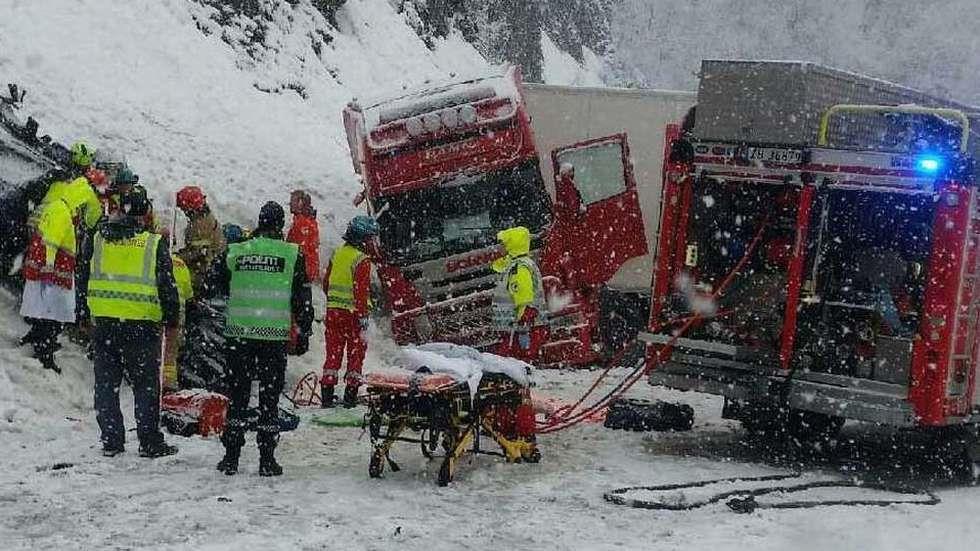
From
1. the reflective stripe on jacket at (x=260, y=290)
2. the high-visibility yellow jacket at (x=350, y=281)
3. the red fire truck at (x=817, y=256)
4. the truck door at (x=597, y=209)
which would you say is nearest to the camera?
the reflective stripe on jacket at (x=260, y=290)

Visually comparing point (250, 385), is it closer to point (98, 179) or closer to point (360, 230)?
point (360, 230)

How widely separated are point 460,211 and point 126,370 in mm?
5780

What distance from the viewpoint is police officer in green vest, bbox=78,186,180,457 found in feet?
28.1

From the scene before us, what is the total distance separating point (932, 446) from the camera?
10.5m

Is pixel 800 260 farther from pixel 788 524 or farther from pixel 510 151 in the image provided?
pixel 510 151

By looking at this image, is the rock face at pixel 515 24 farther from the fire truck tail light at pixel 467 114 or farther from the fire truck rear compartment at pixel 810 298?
the fire truck rear compartment at pixel 810 298

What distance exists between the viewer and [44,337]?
10.3 meters

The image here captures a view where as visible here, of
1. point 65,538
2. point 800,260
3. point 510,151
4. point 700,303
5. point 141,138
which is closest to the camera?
point 65,538

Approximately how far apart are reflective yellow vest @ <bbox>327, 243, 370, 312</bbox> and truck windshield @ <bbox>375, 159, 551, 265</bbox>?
7.61ft

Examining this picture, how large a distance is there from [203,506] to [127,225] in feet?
7.35

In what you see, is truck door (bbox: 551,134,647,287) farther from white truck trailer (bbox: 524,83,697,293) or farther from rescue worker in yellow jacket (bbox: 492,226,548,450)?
rescue worker in yellow jacket (bbox: 492,226,548,450)

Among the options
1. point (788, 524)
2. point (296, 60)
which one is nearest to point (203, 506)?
point (788, 524)

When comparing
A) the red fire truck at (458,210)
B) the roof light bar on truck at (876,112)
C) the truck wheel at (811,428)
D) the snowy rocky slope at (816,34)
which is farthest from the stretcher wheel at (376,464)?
the snowy rocky slope at (816,34)

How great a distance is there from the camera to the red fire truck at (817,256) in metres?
9.39
